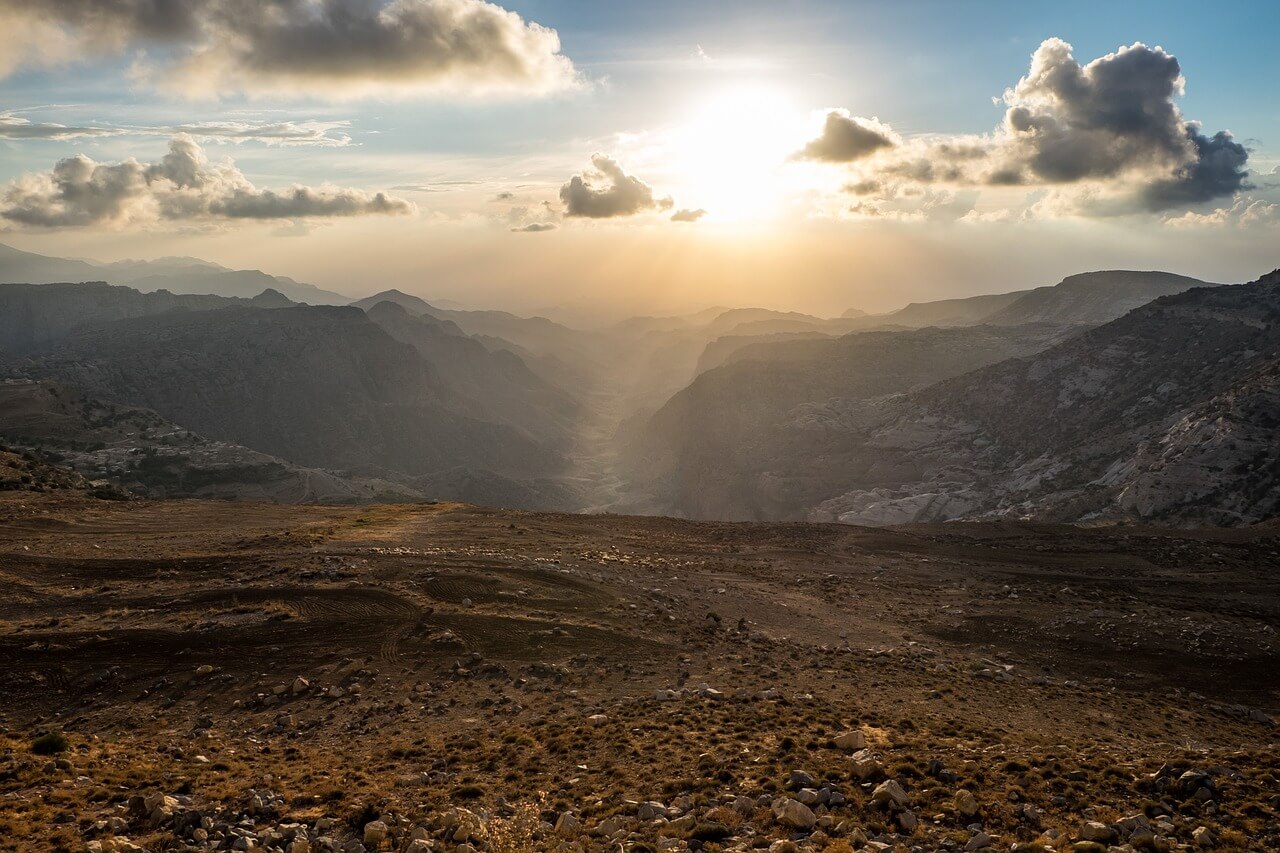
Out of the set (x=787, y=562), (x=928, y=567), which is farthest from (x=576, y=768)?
(x=928, y=567)

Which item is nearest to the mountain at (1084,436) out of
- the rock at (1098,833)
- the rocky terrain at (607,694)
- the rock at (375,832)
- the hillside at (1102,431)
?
the hillside at (1102,431)

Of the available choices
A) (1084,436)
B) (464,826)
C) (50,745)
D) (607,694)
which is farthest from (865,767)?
(1084,436)

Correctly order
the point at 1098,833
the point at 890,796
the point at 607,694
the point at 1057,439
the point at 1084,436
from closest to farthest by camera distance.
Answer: the point at 1098,833 → the point at 890,796 → the point at 607,694 → the point at 1084,436 → the point at 1057,439

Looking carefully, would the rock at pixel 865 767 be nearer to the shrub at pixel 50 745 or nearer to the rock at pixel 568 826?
the rock at pixel 568 826

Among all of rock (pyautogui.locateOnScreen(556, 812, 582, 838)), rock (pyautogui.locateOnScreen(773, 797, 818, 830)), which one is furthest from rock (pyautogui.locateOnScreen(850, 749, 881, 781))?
rock (pyautogui.locateOnScreen(556, 812, 582, 838))

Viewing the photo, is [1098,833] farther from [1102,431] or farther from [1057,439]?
[1057,439]

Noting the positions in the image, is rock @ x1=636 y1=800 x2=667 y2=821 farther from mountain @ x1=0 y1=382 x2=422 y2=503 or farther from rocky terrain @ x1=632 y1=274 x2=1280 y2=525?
mountain @ x1=0 y1=382 x2=422 y2=503

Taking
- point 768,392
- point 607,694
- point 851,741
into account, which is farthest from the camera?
point 768,392
